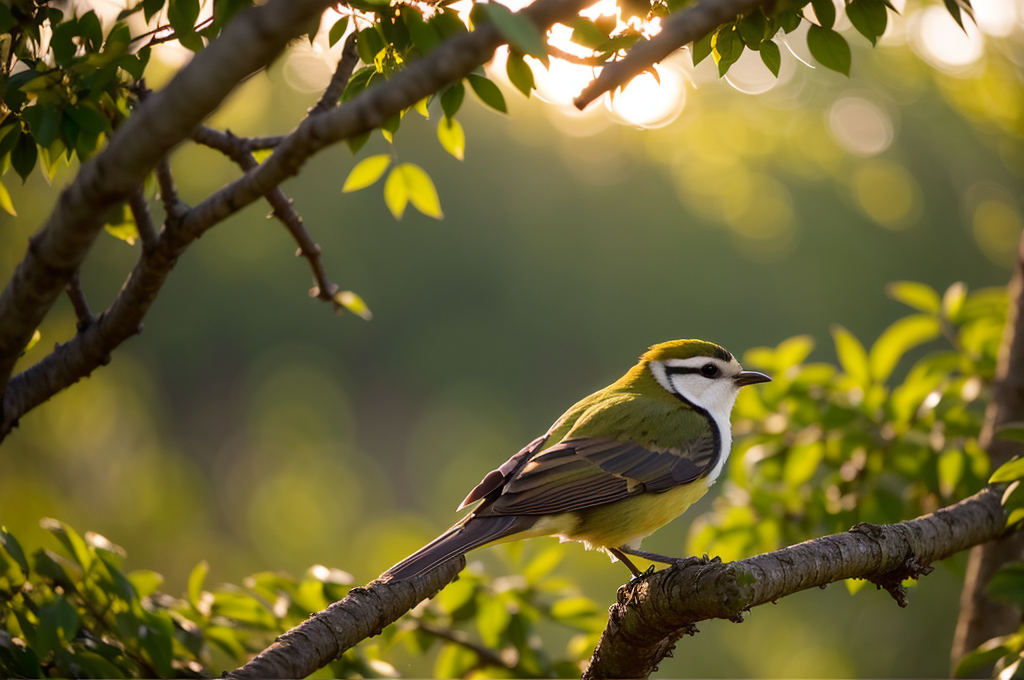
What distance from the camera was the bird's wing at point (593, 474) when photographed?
8.71 feet

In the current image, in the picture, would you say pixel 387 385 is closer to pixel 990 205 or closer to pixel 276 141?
pixel 990 205

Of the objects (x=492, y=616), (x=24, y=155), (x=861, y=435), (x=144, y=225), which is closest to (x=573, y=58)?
(x=144, y=225)

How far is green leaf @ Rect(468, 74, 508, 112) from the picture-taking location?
6.27 ft

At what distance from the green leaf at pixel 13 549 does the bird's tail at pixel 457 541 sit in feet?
3.21

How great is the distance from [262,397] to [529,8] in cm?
1320

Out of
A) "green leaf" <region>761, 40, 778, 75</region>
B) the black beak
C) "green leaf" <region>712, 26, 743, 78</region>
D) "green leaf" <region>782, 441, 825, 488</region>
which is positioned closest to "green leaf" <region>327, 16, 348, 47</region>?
"green leaf" <region>712, 26, 743, 78</region>

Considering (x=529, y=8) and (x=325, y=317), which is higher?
(x=325, y=317)

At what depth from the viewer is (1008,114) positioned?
5.76 meters

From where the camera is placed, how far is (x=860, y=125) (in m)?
9.58

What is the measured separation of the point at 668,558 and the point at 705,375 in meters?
1.15

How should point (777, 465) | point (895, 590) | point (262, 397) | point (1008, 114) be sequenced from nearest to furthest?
point (895, 590), point (777, 465), point (1008, 114), point (262, 397)

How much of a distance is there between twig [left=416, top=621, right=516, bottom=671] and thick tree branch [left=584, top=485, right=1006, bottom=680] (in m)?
0.62

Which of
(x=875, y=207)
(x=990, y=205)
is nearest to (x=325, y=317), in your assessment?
(x=875, y=207)

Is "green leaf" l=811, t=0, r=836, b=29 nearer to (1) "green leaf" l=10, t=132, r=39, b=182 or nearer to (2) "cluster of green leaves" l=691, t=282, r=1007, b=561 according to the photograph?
(2) "cluster of green leaves" l=691, t=282, r=1007, b=561
